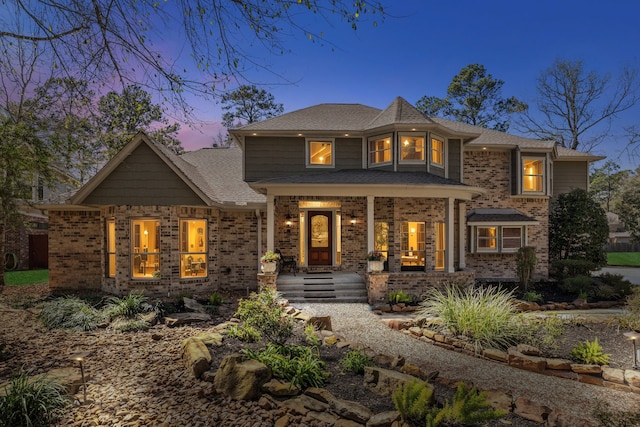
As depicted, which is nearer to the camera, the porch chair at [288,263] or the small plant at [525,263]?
the small plant at [525,263]

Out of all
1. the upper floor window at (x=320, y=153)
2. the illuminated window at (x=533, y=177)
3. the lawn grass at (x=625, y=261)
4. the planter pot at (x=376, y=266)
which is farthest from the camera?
the lawn grass at (x=625, y=261)

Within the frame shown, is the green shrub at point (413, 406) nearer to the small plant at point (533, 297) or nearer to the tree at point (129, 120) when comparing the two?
the tree at point (129, 120)

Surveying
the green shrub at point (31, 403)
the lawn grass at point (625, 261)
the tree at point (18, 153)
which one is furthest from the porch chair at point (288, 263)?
the lawn grass at point (625, 261)

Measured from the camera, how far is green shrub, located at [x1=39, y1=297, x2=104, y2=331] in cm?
740

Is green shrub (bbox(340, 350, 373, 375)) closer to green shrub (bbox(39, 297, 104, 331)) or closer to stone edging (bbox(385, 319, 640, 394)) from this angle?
stone edging (bbox(385, 319, 640, 394))

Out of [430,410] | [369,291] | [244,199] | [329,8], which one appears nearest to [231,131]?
[244,199]

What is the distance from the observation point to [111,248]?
36.3 feet

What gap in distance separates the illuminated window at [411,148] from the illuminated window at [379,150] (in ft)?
1.67

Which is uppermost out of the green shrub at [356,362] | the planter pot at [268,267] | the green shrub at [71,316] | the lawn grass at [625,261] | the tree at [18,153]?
the tree at [18,153]

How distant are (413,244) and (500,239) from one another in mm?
3948

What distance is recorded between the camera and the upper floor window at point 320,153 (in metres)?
12.9

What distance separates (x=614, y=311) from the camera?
9.46 m

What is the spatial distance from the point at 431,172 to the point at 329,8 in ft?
31.4

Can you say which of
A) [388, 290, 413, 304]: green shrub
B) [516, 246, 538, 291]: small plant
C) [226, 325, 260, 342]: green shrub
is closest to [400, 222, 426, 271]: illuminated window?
[388, 290, 413, 304]: green shrub
